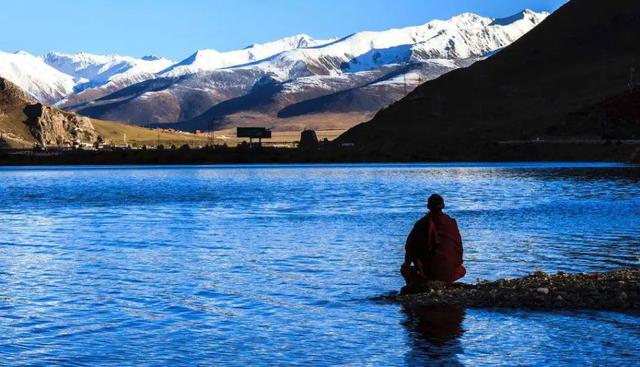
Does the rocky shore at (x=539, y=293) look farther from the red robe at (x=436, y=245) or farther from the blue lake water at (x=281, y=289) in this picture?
the blue lake water at (x=281, y=289)

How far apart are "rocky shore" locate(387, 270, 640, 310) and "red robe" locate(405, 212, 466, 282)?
492mm

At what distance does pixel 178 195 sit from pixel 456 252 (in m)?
82.0

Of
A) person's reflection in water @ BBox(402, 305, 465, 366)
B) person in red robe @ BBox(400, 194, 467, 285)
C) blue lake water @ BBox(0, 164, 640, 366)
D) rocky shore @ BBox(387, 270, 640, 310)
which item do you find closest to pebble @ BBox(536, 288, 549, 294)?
rocky shore @ BBox(387, 270, 640, 310)

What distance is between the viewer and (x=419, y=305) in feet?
96.0

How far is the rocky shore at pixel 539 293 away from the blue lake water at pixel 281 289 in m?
0.78

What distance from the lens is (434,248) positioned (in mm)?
29469

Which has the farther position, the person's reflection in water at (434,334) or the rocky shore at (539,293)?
the rocky shore at (539,293)

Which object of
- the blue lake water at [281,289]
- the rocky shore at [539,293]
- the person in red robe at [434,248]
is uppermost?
the person in red robe at [434,248]

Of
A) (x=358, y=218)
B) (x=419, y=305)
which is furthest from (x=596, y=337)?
(x=358, y=218)

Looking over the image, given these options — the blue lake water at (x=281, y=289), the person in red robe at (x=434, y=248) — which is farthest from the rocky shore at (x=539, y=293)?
Result: the blue lake water at (x=281, y=289)

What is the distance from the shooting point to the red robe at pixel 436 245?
95.5 feet

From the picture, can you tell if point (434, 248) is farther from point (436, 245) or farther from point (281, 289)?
point (281, 289)

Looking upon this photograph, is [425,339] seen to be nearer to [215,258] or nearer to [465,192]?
[215,258]

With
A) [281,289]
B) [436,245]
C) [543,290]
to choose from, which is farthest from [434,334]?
[281,289]
